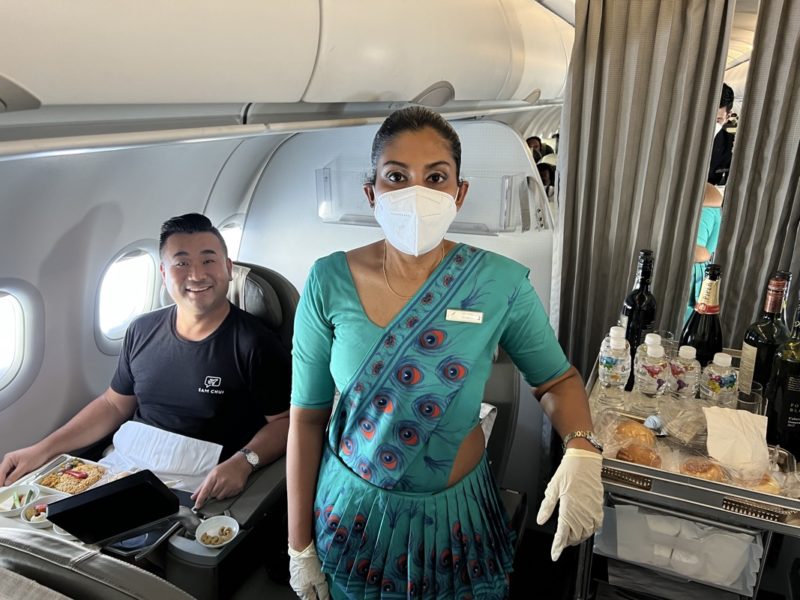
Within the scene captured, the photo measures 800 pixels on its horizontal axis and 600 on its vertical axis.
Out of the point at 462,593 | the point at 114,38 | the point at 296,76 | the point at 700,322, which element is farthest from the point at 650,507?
the point at 114,38

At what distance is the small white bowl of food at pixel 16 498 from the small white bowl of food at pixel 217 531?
0.64 meters

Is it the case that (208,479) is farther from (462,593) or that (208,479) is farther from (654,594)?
(654,594)

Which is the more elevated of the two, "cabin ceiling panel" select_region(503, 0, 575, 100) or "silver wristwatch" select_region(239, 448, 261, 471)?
"cabin ceiling panel" select_region(503, 0, 575, 100)

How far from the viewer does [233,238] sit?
4.10 meters

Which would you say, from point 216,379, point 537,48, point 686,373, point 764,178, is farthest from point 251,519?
point 537,48

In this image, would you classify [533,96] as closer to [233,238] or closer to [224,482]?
[233,238]

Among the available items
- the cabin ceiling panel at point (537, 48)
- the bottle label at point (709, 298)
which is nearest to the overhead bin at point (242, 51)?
the cabin ceiling panel at point (537, 48)

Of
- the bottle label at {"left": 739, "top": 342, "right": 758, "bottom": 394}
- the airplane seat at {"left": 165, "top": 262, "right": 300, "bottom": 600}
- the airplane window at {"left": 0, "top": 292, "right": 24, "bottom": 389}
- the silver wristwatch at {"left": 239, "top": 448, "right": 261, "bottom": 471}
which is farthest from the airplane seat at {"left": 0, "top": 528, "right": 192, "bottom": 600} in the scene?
the airplane window at {"left": 0, "top": 292, "right": 24, "bottom": 389}

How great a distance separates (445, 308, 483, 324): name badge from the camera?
1407 millimetres

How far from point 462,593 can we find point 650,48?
1862 millimetres

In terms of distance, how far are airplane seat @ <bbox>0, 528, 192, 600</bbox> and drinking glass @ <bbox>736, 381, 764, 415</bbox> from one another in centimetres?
163

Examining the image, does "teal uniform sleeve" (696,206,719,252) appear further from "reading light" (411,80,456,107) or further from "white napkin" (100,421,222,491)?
"white napkin" (100,421,222,491)

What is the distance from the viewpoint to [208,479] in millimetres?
2170

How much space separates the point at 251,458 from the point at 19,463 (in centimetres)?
100
